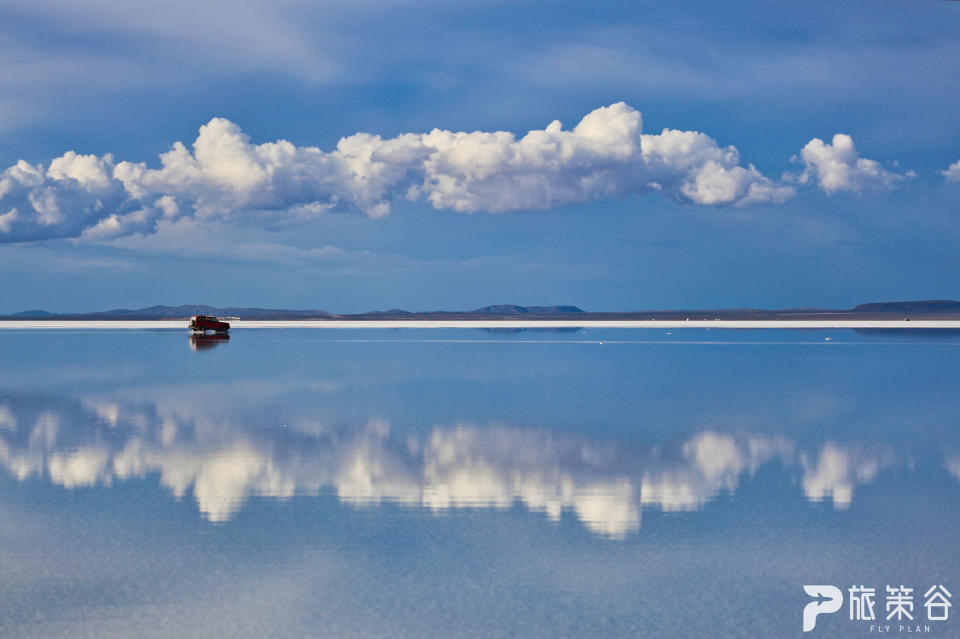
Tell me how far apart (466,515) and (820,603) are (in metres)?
5.76

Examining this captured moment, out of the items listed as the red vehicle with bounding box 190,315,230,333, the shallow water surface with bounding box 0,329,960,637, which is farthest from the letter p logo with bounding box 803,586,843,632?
the red vehicle with bounding box 190,315,230,333

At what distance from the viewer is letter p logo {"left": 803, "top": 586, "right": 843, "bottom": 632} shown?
973 centimetres

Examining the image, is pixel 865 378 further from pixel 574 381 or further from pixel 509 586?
pixel 509 586

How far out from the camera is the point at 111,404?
97.2 ft

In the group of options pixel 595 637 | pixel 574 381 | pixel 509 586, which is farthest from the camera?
pixel 574 381

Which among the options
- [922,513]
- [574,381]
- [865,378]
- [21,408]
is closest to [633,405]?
[574,381]

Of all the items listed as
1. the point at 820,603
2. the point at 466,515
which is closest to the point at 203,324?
the point at 466,515

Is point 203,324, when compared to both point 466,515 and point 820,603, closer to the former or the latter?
point 466,515

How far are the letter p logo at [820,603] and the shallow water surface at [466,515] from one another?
121 millimetres

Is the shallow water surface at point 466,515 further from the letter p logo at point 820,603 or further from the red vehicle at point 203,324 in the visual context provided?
the red vehicle at point 203,324

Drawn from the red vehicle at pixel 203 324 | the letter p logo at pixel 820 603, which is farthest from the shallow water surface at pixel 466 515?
the red vehicle at pixel 203 324

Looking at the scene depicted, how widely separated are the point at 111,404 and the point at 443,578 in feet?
73.5

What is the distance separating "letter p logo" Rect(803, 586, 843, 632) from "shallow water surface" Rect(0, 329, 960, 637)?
0.12 metres

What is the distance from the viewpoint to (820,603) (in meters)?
10.2
